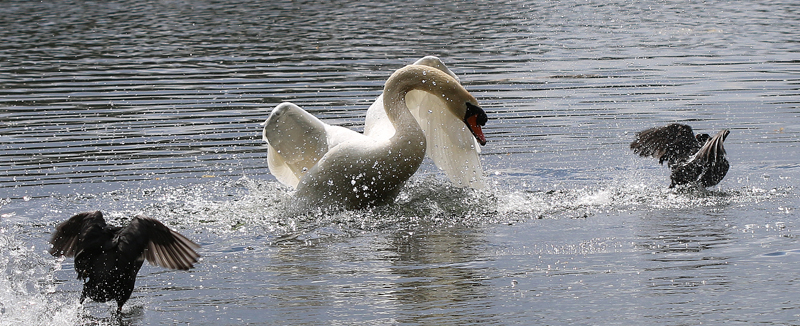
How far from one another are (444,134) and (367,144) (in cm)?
116

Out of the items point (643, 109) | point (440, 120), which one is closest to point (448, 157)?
point (440, 120)

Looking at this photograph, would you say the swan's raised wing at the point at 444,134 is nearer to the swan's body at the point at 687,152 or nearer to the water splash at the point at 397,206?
the water splash at the point at 397,206

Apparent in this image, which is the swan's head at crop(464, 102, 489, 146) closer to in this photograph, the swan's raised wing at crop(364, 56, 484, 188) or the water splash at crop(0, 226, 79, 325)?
the swan's raised wing at crop(364, 56, 484, 188)

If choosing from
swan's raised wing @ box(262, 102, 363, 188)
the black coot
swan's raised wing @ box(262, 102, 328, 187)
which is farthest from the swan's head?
the black coot

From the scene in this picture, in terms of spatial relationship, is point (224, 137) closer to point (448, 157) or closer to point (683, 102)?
point (448, 157)

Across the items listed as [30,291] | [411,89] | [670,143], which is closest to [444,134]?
[411,89]

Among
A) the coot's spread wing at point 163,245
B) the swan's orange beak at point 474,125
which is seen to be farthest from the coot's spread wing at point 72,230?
the swan's orange beak at point 474,125

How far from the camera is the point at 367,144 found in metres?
7.75

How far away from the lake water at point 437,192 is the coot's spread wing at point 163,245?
20 cm

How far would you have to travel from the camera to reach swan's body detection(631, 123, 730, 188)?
800 centimetres

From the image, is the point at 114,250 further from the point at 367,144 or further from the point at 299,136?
the point at 299,136

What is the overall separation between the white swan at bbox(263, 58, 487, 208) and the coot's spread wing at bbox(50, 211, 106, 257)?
2324 mm

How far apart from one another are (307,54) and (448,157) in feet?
33.4

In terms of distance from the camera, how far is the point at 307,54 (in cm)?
1861
